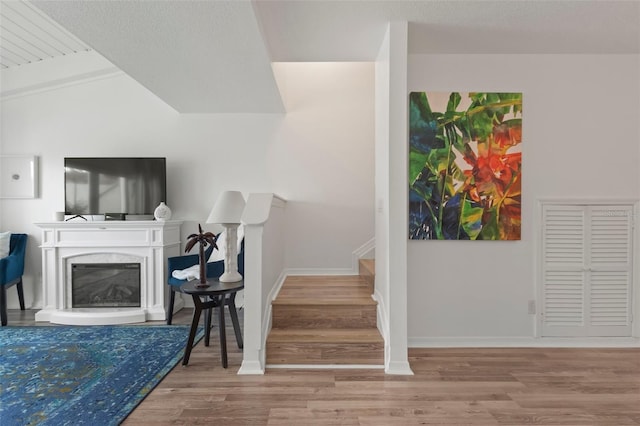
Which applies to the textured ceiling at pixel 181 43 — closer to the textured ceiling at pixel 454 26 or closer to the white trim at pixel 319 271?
the textured ceiling at pixel 454 26

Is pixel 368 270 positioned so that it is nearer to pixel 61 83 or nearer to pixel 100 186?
pixel 100 186

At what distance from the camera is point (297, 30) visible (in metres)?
2.66

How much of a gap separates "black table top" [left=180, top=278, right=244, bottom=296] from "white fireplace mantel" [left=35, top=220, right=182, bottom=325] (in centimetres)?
130

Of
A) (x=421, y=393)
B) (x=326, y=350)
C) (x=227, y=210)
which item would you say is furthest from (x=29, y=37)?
(x=421, y=393)

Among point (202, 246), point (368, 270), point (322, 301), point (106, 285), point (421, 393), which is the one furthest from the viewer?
point (106, 285)

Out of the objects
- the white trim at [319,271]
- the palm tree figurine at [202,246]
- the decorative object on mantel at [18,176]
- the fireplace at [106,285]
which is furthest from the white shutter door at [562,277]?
the decorative object on mantel at [18,176]

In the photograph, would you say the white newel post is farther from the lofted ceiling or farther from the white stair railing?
the lofted ceiling

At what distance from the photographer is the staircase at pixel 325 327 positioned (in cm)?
261

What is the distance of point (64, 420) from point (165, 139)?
3.18m

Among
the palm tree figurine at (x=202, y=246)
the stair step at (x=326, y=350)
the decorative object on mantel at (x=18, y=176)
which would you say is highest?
the decorative object on mantel at (x=18, y=176)

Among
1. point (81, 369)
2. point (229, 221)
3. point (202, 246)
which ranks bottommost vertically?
point (81, 369)

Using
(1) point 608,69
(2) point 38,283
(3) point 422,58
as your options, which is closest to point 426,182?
(3) point 422,58

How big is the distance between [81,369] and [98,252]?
159cm

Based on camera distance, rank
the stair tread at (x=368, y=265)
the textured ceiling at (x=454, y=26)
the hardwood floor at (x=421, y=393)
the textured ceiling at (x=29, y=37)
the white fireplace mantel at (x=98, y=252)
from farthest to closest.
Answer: the white fireplace mantel at (x=98, y=252) → the stair tread at (x=368, y=265) → the textured ceiling at (x=29, y=37) → the textured ceiling at (x=454, y=26) → the hardwood floor at (x=421, y=393)
